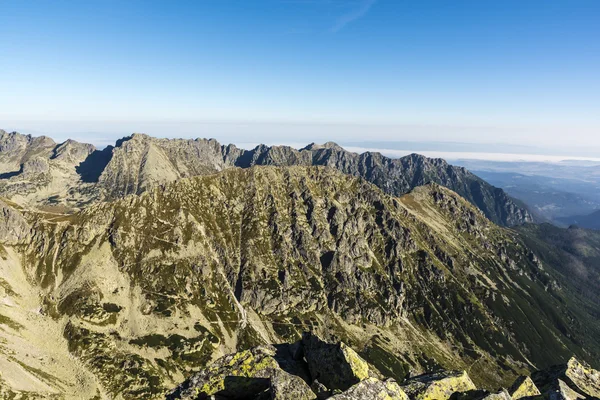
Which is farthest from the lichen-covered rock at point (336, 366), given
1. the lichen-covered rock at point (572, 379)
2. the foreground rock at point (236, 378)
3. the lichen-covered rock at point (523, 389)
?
the lichen-covered rock at point (572, 379)

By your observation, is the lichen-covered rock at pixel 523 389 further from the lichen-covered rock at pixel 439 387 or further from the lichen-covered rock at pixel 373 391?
the lichen-covered rock at pixel 373 391

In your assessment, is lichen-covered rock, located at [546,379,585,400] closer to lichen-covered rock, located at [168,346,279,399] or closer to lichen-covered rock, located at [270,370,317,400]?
lichen-covered rock, located at [270,370,317,400]

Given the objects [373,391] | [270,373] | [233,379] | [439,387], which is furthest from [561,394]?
[233,379]

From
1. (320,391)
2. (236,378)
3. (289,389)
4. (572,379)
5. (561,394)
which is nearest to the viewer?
(289,389)

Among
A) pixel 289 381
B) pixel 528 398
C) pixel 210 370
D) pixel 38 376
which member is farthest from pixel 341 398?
pixel 38 376

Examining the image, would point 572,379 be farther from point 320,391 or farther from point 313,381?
point 320,391
